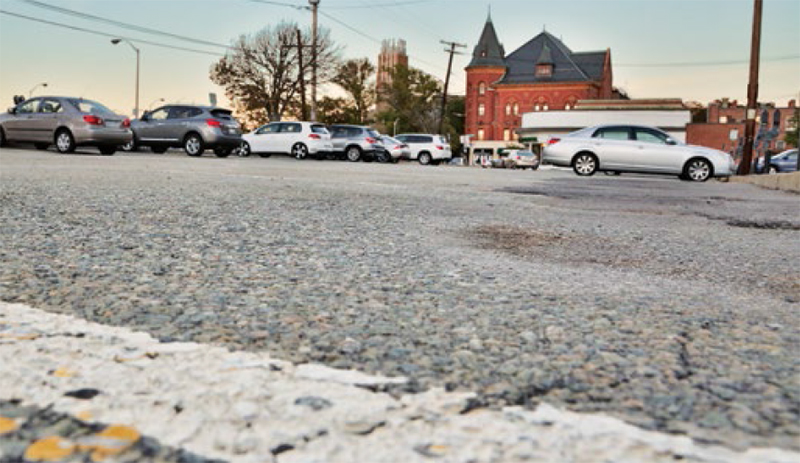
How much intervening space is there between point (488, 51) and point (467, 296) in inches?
3777

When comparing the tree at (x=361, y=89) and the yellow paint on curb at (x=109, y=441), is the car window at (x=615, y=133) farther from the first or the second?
the tree at (x=361, y=89)

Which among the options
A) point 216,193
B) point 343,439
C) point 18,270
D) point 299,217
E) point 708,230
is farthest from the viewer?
point 216,193

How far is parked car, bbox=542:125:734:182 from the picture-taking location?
712 inches

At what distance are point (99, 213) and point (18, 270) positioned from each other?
2.15 metres

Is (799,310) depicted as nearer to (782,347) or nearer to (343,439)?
(782,347)

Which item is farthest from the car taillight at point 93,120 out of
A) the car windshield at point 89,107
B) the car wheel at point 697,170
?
the car wheel at point 697,170

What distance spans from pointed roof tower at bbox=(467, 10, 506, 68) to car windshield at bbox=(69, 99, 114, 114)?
78050 millimetres

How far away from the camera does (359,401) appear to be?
4.50 ft

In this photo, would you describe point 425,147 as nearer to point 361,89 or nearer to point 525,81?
point 361,89

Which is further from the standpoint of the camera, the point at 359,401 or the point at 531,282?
the point at 531,282

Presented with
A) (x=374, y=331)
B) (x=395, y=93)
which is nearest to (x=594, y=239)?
(x=374, y=331)

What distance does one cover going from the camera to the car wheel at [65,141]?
18.1 metres

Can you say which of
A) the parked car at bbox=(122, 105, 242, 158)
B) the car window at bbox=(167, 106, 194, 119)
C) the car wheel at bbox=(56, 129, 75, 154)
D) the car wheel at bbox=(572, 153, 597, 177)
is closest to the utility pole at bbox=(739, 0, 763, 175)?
the car wheel at bbox=(572, 153, 597, 177)

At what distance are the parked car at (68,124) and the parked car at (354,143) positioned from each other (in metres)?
9.39
